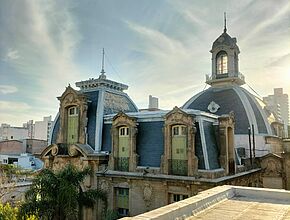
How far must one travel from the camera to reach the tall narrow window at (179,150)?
16.3m

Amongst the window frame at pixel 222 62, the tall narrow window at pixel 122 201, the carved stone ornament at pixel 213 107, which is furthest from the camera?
the window frame at pixel 222 62

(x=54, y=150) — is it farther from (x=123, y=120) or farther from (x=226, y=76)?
(x=226, y=76)

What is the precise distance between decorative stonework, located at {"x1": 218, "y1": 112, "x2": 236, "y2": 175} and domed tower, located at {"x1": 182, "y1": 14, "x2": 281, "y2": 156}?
29.0 ft

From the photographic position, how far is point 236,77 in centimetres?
3238

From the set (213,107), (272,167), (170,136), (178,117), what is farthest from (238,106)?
(170,136)

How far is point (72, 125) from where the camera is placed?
21.2 meters

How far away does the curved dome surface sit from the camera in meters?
27.3

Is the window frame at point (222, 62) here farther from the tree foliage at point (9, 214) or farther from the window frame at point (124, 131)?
the tree foliage at point (9, 214)

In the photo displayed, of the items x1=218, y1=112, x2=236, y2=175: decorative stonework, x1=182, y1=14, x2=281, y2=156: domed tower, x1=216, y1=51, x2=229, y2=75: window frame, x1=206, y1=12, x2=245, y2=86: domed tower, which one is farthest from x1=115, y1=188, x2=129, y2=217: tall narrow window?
x1=216, y1=51, x2=229, y2=75: window frame

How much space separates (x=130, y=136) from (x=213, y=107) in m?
13.0

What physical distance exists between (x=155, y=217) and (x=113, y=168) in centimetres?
1432

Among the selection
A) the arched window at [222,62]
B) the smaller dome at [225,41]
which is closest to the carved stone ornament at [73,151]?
the arched window at [222,62]

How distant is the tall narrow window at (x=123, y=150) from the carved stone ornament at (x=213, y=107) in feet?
41.1

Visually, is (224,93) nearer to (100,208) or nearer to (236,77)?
(236,77)
